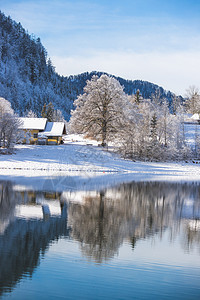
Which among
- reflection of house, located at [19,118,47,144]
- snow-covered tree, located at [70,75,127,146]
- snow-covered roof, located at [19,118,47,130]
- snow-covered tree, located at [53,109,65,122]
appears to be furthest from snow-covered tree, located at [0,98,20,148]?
snow-covered tree, located at [53,109,65,122]

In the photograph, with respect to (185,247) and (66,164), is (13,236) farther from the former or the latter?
(66,164)

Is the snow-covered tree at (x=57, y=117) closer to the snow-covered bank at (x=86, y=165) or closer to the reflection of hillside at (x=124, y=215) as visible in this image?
the snow-covered bank at (x=86, y=165)

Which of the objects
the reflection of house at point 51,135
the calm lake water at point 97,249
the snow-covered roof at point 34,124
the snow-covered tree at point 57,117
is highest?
the snow-covered tree at point 57,117

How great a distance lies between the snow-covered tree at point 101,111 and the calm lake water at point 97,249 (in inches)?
1467

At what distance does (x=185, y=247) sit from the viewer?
13.8 m

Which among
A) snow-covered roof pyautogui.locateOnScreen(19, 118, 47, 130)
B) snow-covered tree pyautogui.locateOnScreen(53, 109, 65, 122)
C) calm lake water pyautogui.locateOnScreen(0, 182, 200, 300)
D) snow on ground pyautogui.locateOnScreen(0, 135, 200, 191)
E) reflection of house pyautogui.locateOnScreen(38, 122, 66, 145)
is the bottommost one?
calm lake water pyautogui.locateOnScreen(0, 182, 200, 300)

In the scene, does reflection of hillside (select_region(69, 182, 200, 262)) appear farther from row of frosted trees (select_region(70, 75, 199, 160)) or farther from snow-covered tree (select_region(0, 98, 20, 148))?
snow-covered tree (select_region(0, 98, 20, 148))

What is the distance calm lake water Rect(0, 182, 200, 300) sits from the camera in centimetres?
945

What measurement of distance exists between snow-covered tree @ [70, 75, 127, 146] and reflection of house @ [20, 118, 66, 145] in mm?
11273

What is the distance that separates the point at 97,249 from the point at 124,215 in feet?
21.2

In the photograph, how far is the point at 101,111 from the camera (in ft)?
200

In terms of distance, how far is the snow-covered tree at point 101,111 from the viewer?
198ft

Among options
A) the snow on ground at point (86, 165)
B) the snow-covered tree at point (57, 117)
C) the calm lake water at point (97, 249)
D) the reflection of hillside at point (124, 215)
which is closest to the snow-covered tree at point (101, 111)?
the snow on ground at point (86, 165)

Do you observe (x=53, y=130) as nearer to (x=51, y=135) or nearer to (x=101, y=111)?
(x=51, y=135)
